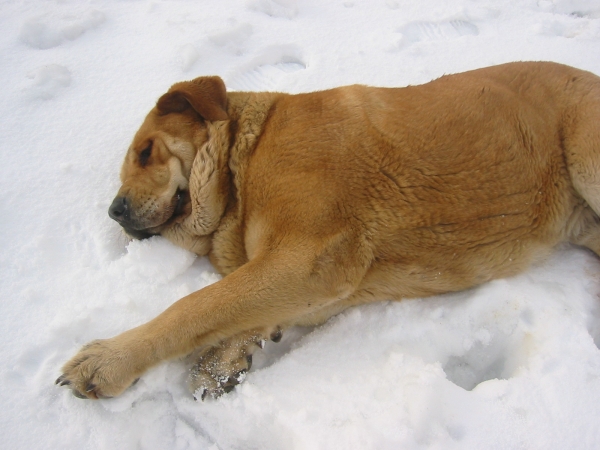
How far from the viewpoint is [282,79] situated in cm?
420

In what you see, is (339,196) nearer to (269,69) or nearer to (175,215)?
(175,215)

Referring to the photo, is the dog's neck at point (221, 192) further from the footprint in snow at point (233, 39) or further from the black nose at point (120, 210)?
the footprint in snow at point (233, 39)

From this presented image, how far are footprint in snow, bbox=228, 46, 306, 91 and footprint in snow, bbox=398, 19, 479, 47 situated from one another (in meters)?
1.23

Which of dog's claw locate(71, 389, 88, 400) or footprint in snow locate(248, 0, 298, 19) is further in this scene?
footprint in snow locate(248, 0, 298, 19)

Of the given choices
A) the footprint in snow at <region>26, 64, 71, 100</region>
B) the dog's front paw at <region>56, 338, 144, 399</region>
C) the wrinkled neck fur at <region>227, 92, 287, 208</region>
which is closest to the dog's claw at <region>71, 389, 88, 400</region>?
the dog's front paw at <region>56, 338, 144, 399</region>

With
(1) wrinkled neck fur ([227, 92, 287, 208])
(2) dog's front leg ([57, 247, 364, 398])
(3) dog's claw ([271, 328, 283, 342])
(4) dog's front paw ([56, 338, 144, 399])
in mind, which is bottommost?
(3) dog's claw ([271, 328, 283, 342])

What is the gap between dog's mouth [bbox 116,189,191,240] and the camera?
2980 mm

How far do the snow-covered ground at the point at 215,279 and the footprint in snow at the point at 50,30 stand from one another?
0.08 feet

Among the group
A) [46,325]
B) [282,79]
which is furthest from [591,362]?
[282,79]

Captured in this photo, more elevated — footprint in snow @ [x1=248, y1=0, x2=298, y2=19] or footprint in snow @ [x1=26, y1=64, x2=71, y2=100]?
footprint in snow @ [x1=248, y1=0, x2=298, y2=19]

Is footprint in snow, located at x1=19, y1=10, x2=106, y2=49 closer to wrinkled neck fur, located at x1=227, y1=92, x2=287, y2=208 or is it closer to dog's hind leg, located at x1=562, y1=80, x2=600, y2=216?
wrinkled neck fur, located at x1=227, y1=92, x2=287, y2=208

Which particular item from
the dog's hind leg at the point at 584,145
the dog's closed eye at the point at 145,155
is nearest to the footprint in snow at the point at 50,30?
the dog's closed eye at the point at 145,155

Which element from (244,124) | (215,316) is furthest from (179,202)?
(215,316)

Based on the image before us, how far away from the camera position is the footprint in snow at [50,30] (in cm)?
455
